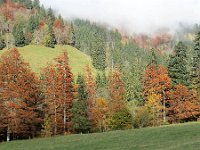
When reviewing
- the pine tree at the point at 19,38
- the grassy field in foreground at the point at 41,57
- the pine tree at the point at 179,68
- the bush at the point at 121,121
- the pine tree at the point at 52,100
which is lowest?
the bush at the point at 121,121

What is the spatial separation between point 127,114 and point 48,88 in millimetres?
15506

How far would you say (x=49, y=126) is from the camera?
194ft

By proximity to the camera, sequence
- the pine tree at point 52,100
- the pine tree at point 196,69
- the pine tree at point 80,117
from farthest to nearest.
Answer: the pine tree at point 196,69
the pine tree at point 80,117
the pine tree at point 52,100

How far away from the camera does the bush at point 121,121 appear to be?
63.3 meters

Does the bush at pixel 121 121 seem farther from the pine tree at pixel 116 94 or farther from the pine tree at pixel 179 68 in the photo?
the pine tree at pixel 179 68

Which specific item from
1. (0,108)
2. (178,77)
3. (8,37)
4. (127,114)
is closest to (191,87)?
(178,77)

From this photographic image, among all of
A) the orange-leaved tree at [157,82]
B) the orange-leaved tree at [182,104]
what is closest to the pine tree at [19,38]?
the orange-leaved tree at [157,82]

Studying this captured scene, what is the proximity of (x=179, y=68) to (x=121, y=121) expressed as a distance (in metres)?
21.9

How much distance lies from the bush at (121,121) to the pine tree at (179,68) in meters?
18.1

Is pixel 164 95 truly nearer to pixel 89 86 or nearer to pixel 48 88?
pixel 89 86

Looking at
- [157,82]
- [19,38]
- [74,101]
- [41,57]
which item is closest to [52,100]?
[74,101]

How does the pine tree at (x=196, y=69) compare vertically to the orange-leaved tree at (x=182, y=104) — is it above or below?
above

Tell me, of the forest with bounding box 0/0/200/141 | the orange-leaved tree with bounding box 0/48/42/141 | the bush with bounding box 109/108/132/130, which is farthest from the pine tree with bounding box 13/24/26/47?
the orange-leaved tree with bounding box 0/48/42/141

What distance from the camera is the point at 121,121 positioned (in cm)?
6334
